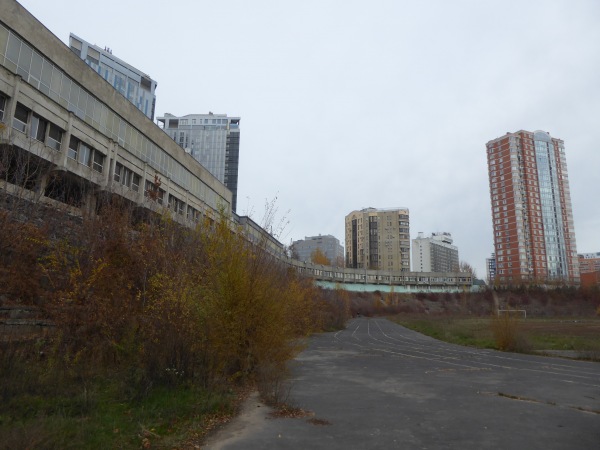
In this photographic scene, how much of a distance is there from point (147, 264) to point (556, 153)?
146 m

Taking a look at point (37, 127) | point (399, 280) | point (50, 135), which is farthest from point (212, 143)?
point (37, 127)

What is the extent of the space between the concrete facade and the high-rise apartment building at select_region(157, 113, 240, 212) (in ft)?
264

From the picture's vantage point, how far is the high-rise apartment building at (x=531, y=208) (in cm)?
12038

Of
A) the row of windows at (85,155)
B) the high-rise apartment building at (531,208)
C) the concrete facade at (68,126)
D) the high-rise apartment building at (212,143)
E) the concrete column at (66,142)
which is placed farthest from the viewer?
the high-rise apartment building at (212,143)

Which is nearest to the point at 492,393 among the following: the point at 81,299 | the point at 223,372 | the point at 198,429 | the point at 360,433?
the point at 360,433

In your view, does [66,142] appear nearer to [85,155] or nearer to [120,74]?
[85,155]

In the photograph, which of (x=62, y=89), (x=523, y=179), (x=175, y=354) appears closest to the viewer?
(x=175, y=354)

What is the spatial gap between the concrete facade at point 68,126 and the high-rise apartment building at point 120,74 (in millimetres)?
75109

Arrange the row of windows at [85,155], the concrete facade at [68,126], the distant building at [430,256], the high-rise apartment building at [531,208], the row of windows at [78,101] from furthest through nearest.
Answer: the distant building at [430,256], the high-rise apartment building at [531,208], the row of windows at [85,155], the row of windows at [78,101], the concrete facade at [68,126]

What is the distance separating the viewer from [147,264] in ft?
41.7

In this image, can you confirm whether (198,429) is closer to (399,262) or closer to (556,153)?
(399,262)

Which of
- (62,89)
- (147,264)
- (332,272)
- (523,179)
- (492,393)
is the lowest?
(492,393)

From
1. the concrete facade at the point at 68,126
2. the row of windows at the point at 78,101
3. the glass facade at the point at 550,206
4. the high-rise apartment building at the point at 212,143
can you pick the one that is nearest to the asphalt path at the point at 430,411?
the row of windows at the point at 78,101

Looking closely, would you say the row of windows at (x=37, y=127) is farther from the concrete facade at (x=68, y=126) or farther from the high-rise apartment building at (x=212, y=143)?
the high-rise apartment building at (x=212, y=143)
